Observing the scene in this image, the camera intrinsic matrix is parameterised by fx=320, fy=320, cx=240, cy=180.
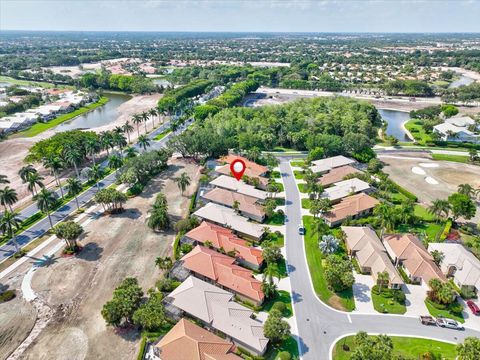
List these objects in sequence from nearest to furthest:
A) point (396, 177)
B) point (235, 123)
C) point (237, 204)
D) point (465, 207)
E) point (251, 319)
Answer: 1. point (251, 319)
2. point (465, 207)
3. point (237, 204)
4. point (396, 177)
5. point (235, 123)

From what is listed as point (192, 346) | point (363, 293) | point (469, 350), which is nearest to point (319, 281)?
point (363, 293)

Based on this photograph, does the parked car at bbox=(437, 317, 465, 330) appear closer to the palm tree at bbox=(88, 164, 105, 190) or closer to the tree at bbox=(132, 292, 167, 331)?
the tree at bbox=(132, 292, 167, 331)

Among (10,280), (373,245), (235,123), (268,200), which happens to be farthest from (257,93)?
(10,280)

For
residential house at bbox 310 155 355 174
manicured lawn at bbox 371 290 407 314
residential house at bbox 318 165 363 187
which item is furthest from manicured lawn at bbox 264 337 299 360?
residential house at bbox 310 155 355 174

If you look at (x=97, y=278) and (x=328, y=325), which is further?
(x=97, y=278)

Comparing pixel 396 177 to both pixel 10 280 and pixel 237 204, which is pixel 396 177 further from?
pixel 10 280

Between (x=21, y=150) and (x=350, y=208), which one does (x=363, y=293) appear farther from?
(x=21, y=150)

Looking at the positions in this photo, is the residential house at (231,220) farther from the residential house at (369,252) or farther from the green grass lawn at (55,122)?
the green grass lawn at (55,122)
